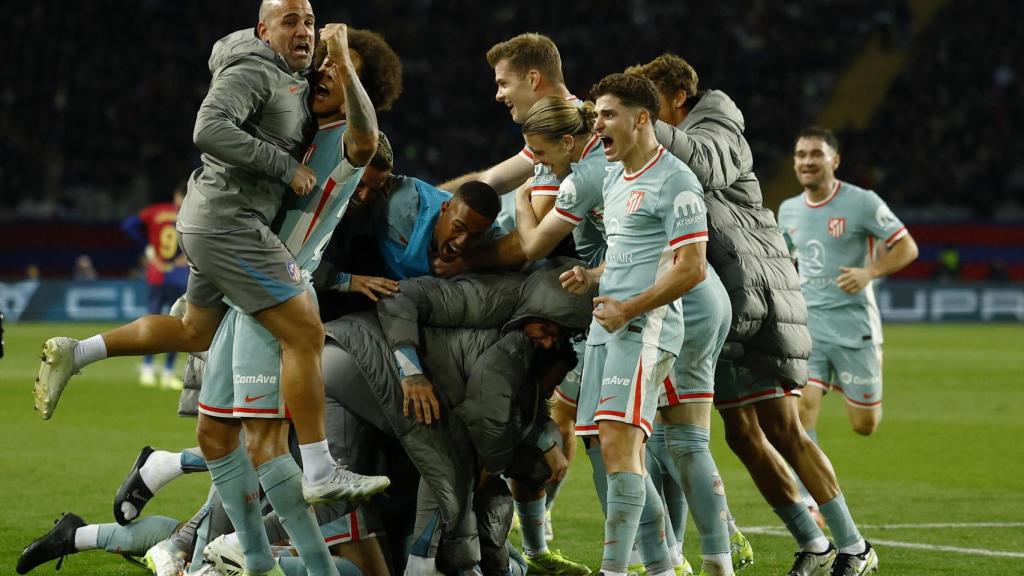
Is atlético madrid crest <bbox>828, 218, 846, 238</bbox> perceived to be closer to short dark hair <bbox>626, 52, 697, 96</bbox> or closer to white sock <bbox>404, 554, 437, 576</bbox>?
short dark hair <bbox>626, 52, 697, 96</bbox>

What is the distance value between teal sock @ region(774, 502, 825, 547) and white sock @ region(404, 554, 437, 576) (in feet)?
5.78

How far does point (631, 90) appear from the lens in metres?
5.27

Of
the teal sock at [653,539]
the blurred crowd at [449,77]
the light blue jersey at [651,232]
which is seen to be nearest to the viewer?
the light blue jersey at [651,232]

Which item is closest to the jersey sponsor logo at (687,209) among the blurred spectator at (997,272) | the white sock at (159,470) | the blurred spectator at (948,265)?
the white sock at (159,470)

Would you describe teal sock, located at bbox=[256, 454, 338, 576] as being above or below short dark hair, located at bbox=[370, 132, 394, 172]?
below

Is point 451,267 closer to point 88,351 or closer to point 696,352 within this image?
point 696,352

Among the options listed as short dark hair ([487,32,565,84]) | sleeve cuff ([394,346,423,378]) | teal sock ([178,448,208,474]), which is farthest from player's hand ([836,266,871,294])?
teal sock ([178,448,208,474])

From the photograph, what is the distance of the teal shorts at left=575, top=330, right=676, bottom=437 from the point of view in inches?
203

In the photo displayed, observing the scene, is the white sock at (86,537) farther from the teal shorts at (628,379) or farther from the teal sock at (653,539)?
the teal sock at (653,539)

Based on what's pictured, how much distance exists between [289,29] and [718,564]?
2.77m

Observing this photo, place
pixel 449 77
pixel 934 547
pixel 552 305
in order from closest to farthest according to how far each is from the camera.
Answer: pixel 552 305 → pixel 934 547 → pixel 449 77

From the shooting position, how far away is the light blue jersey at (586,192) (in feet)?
18.0

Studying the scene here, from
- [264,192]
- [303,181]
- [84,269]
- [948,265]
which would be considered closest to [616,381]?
[303,181]

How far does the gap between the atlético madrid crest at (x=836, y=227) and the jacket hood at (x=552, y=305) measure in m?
3.97
